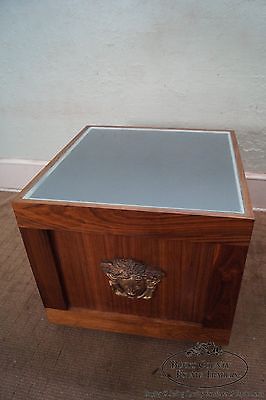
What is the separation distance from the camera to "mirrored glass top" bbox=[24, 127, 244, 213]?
52 centimetres

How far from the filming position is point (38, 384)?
61 centimetres

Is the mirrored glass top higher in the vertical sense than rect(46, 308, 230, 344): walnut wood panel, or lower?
higher

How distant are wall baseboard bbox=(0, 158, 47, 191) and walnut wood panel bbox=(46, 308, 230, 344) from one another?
64cm

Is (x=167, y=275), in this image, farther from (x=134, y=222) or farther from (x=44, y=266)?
(x=44, y=266)

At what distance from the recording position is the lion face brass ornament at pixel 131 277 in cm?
56

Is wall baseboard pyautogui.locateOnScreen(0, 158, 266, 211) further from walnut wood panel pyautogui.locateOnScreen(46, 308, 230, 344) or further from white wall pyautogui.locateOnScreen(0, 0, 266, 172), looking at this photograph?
walnut wood panel pyautogui.locateOnScreen(46, 308, 230, 344)

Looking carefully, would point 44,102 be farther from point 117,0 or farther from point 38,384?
point 38,384

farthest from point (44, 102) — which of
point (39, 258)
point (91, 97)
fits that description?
point (39, 258)

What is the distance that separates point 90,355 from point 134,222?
343 millimetres

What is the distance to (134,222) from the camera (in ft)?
1.63

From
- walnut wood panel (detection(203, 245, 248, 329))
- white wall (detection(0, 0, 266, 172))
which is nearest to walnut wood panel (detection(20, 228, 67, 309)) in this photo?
walnut wood panel (detection(203, 245, 248, 329))

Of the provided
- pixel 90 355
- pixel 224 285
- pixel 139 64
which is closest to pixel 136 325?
pixel 90 355

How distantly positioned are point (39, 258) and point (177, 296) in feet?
0.91

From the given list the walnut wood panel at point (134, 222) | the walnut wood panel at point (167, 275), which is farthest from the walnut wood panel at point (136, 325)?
the walnut wood panel at point (134, 222)
